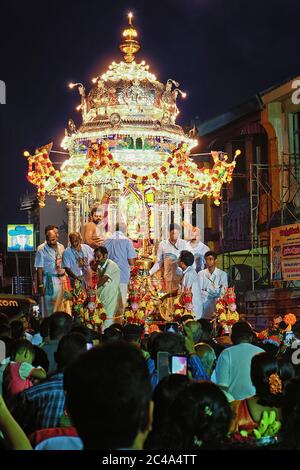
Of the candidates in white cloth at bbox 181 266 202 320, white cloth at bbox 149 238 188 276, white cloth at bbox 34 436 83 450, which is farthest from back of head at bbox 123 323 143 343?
white cloth at bbox 149 238 188 276

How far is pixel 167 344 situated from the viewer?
855 cm

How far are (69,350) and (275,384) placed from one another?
1.57 metres

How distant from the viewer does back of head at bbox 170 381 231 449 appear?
504 cm

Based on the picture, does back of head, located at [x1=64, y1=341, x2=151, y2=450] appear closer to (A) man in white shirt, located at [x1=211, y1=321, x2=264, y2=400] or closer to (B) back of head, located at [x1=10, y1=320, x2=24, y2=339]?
(A) man in white shirt, located at [x1=211, y1=321, x2=264, y2=400]

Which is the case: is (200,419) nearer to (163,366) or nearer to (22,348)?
(163,366)

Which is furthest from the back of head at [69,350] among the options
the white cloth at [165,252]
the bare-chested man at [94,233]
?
the bare-chested man at [94,233]

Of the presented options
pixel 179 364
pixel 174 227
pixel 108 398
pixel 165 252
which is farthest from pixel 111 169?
pixel 108 398

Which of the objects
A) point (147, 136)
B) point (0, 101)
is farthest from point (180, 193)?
point (0, 101)

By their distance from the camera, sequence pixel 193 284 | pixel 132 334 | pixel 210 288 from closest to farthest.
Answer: pixel 132 334 < pixel 193 284 < pixel 210 288

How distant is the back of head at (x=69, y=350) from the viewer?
23.8 ft

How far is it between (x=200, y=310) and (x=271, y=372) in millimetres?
12288

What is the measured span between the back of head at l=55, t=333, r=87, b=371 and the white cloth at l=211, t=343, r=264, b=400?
1.57 meters

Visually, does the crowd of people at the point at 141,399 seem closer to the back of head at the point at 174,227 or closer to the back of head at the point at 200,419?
the back of head at the point at 200,419
